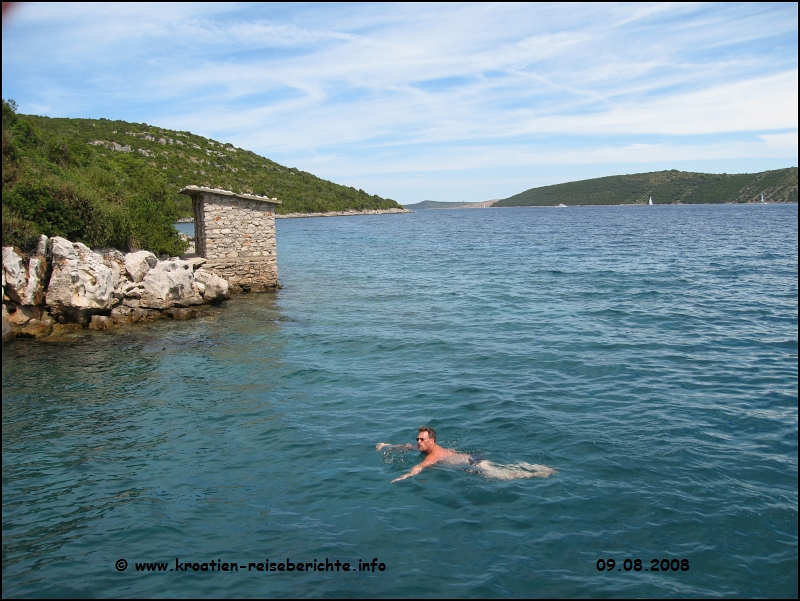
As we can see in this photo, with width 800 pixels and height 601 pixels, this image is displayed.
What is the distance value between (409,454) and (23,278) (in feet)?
44.8

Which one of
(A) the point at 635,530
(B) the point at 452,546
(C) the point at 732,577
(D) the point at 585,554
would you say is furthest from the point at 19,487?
(C) the point at 732,577

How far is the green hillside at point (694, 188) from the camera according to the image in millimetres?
134750

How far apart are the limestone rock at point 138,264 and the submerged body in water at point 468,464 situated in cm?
1429

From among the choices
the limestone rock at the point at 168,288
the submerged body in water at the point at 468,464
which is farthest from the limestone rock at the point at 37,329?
the submerged body in water at the point at 468,464

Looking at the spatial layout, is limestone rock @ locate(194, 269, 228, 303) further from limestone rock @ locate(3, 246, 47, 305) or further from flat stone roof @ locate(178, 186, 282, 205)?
limestone rock @ locate(3, 246, 47, 305)

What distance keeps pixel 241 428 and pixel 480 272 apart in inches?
879

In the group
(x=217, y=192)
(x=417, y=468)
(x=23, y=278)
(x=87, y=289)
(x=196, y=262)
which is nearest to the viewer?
(x=417, y=468)

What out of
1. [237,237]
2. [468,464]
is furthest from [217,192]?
[468,464]

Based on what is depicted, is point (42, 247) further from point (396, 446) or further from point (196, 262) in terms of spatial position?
point (396, 446)

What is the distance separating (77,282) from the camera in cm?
1742

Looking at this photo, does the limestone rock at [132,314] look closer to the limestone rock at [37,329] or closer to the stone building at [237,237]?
the limestone rock at [37,329]

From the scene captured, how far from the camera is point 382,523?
7.45m

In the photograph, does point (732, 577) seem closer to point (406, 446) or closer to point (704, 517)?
point (704, 517)

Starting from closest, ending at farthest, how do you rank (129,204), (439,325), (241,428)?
1. (241,428)
2. (439,325)
3. (129,204)
